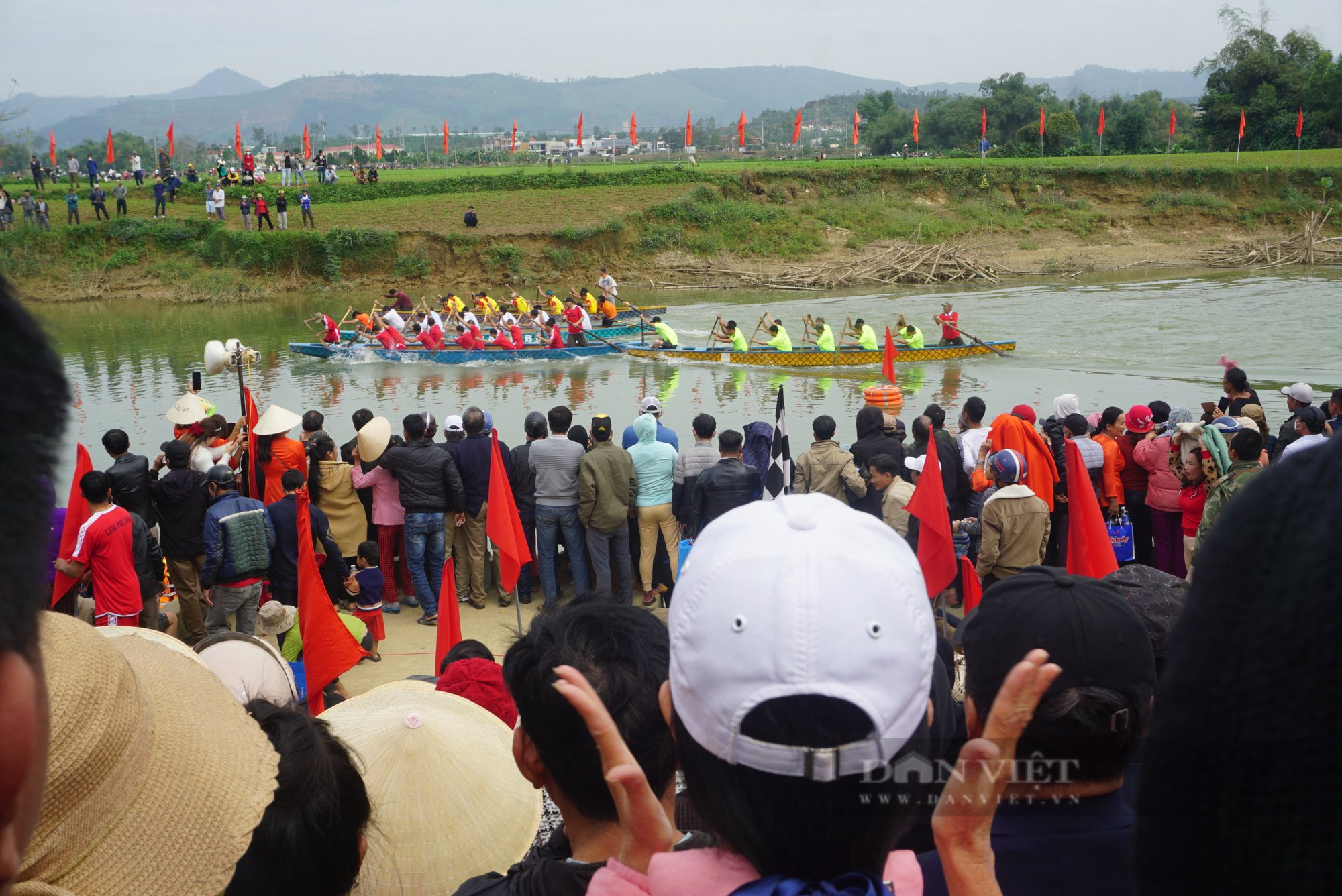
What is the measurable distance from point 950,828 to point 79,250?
4228cm

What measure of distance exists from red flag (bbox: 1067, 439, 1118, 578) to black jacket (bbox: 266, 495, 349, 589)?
491 centimetres

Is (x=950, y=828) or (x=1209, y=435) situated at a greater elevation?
(x=950, y=828)

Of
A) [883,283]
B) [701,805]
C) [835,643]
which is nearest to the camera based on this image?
[835,643]

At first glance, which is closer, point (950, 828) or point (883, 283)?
point (950, 828)

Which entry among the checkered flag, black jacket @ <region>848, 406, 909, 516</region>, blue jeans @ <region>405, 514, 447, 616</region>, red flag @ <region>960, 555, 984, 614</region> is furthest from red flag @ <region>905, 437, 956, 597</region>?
blue jeans @ <region>405, 514, 447, 616</region>

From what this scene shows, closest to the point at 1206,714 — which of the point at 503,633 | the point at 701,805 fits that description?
the point at 701,805

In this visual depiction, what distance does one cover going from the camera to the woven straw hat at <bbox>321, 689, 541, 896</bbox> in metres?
2.97

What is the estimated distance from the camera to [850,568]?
4.49ft

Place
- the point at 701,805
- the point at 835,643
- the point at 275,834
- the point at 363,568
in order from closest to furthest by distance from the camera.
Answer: the point at 835,643
the point at 701,805
the point at 275,834
the point at 363,568

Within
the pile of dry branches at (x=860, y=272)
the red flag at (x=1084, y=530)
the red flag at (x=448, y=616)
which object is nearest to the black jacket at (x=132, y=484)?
the red flag at (x=448, y=616)

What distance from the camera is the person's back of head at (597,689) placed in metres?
2.19

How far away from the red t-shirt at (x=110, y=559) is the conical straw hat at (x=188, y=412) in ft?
8.40

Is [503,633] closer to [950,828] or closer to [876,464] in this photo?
[876,464]

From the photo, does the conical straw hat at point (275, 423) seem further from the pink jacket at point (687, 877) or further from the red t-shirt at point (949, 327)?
the red t-shirt at point (949, 327)
